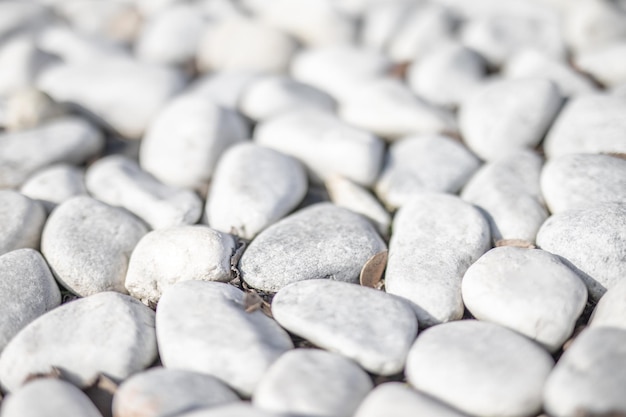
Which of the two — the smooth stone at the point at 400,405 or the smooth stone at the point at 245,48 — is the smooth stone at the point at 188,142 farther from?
the smooth stone at the point at 400,405

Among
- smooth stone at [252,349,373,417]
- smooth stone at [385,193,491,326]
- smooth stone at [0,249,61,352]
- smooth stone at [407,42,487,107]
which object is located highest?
smooth stone at [407,42,487,107]

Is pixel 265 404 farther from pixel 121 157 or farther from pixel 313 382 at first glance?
pixel 121 157

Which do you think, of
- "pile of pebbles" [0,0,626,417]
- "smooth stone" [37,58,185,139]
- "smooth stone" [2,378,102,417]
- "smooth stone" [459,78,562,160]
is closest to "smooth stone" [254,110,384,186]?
"pile of pebbles" [0,0,626,417]

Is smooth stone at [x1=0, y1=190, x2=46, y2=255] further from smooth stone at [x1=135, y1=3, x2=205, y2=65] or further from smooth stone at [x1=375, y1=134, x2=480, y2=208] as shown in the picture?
smooth stone at [x1=135, y1=3, x2=205, y2=65]

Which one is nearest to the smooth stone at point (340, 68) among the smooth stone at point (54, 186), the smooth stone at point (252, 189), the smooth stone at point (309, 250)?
the smooth stone at point (252, 189)

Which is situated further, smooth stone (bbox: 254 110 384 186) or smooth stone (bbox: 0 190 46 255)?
smooth stone (bbox: 254 110 384 186)
